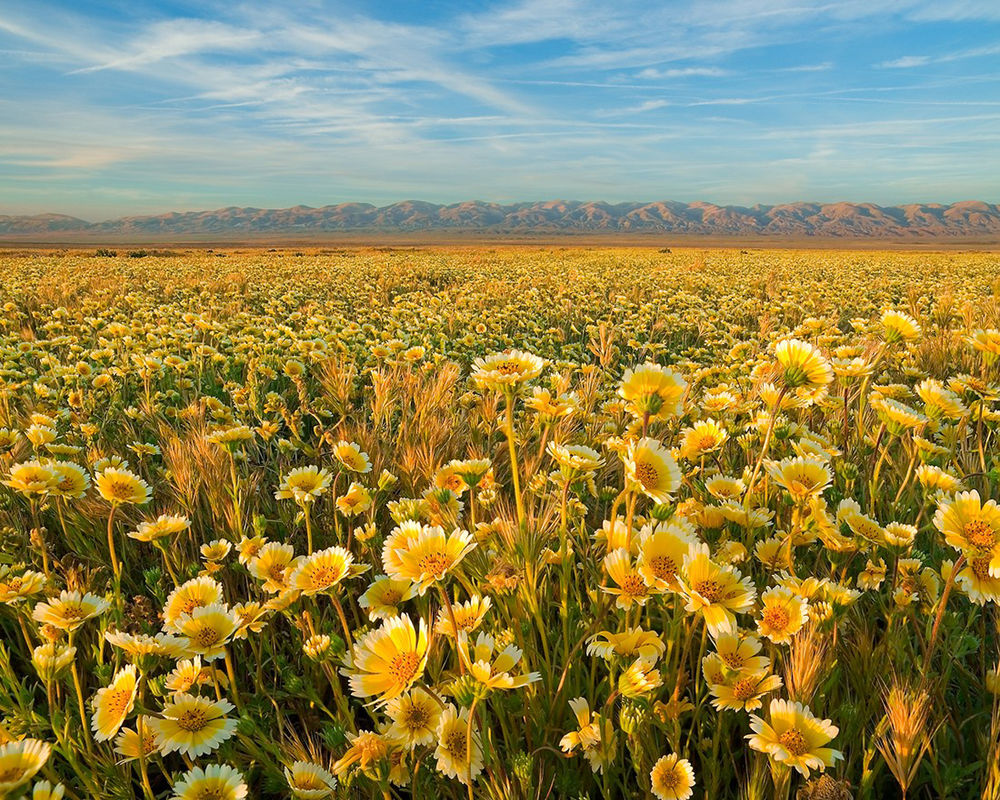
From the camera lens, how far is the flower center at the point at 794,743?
1.13 meters

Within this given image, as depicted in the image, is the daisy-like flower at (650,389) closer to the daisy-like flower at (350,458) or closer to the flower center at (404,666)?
the flower center at (404,666)

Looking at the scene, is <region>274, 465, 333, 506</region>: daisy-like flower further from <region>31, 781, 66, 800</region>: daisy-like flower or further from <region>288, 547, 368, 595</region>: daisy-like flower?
<region>31, 781, 66, 800</region>: daisy-like flower

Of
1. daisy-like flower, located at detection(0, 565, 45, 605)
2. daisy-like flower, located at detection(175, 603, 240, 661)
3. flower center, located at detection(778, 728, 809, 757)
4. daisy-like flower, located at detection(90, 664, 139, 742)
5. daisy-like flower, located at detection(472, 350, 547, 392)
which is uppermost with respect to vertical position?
daisy-like flower, located at detection(472, 350, 547, 392)

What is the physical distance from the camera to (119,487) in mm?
1966

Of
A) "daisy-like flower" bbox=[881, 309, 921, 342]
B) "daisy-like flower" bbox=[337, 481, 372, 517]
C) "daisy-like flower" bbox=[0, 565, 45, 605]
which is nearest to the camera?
"daisy-like flower" bbox=[0, 565, 45, 605]

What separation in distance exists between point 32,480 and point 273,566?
85 centimetres

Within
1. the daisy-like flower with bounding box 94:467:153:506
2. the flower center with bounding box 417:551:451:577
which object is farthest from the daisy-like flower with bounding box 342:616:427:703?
the daisy-like flower with bounding box 94:467:153:506

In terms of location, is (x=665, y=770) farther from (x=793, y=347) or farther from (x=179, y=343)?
(x=179, y=343)

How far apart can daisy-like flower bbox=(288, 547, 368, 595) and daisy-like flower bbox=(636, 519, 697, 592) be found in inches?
28.3

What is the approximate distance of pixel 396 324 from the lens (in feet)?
20.9

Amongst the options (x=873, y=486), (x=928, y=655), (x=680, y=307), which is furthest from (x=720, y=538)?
(x=680, y=307)

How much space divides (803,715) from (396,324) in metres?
5.68

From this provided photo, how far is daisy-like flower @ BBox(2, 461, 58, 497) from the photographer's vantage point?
1.75 metres

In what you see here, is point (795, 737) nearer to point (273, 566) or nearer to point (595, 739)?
point (595, 739)
